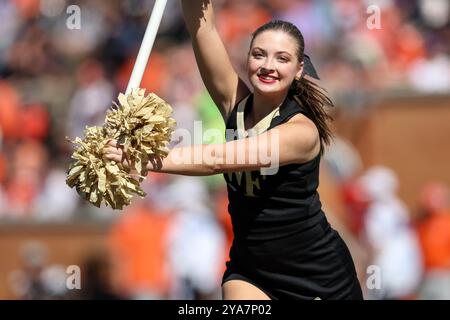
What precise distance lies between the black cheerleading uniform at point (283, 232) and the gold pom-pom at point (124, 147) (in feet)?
1.76

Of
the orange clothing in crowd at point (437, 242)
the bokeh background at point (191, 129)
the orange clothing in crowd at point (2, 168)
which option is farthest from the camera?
the orange clothing in crowd at point (2, 168)

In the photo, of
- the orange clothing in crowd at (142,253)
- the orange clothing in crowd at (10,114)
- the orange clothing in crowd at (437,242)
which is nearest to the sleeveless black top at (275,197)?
the orange clothing in crowd at (142,253)

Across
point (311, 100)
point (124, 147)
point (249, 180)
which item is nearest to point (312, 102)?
point (311, 100)

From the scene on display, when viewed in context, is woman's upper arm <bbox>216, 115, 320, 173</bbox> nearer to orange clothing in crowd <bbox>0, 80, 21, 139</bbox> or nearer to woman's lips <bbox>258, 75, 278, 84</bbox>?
woman's lips <bbox>258, 75, 278, 84</bbox>

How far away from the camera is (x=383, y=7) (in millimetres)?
10477

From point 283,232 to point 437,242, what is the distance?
443 centimetres

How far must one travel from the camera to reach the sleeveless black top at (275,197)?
478 centimetres

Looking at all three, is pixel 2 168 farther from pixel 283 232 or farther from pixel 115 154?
pixel 115 154

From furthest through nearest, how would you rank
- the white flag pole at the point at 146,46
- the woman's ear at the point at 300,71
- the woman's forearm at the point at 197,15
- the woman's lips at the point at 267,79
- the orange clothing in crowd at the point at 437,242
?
the orange clothing in crowd at the point at 437,242, the woman's forearm at the point at 197,15, the woman's ear at the point at 300,71, the woman's lips at the point at 267,79, the white flag pole at the point at 146,46

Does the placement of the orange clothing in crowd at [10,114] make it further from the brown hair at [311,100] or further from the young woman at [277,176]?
the brown hair at [311,100]
